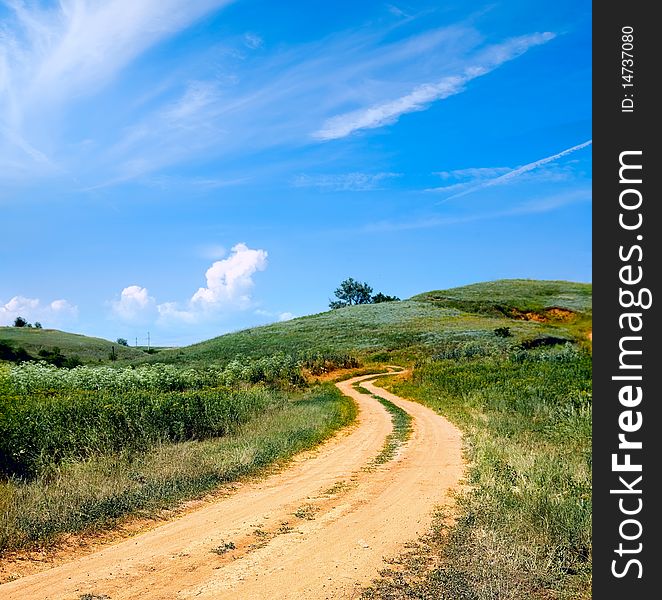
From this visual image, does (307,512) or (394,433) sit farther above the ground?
(394,433)

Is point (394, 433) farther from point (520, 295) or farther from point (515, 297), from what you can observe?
point (520, 295)

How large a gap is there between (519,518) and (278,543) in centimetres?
343

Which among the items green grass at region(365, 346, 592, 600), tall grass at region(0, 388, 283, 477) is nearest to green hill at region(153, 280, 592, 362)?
tall grass at region(0, 388, 283, 477)

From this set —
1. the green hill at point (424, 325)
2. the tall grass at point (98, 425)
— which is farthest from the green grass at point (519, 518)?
the green hill at point (424, 325)

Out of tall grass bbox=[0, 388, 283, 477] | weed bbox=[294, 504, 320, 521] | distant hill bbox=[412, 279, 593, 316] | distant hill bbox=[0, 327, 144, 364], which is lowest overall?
weed bbox=[294, 504, 320, 521]

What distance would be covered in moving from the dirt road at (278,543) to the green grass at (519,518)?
649 mm

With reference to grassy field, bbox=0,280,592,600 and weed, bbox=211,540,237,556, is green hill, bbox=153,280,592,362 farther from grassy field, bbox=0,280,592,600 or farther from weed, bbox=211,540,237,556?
weed, bbox=211,540,237,556

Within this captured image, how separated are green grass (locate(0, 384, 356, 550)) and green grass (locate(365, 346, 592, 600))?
4.79 m

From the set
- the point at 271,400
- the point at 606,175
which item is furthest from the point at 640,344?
the point at 271,400

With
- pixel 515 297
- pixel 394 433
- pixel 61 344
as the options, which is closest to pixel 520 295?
pixel 515 297

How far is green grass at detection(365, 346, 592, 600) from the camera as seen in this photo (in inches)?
255

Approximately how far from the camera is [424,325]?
76.8 meters

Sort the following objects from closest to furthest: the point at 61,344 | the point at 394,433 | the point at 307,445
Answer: the point at 307,445, the point at 394,433, the point at 61,344

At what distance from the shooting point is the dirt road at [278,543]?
6688mm
